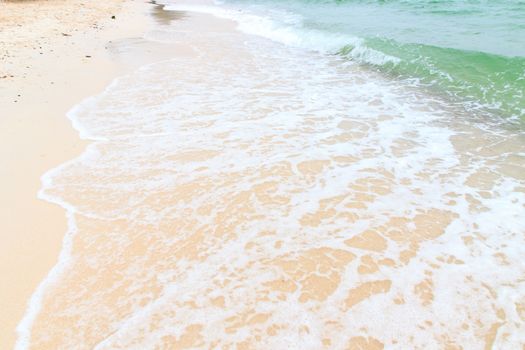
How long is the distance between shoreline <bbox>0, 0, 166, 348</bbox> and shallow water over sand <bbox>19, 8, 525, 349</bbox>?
0.58ft

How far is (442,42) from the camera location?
36.8ft

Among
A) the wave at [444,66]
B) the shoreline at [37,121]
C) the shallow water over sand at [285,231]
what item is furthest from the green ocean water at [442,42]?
the shoreline at [37,121]

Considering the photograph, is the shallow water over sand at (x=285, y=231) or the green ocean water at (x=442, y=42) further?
the green ocean water at (x=442, y=42)

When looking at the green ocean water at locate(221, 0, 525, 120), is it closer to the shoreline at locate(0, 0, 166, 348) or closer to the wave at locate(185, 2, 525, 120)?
the wave at locate(185, 2, 525, 120)

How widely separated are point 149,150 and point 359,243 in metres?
3.14

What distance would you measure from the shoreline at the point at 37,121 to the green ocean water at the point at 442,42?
21.9 ft

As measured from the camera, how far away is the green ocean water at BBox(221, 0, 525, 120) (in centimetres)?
805

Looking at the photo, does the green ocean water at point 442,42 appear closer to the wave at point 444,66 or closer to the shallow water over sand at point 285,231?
the wave at point 444,66

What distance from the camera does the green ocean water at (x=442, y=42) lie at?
26.4 ft

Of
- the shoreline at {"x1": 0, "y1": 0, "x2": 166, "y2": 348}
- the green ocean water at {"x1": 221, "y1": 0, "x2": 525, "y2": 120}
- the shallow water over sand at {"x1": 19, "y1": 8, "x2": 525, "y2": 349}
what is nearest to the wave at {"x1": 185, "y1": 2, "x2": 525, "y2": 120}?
the green ocean water at {"x1": 221, "y1": 0, "x2": 525, "y2": 120}

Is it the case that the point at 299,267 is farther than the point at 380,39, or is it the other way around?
the point at 380,39

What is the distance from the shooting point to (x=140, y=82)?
8.34 meters

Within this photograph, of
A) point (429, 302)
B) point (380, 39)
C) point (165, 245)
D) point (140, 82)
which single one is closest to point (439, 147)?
point (429, 302)

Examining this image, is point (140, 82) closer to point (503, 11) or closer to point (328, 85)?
point (328, 85)
